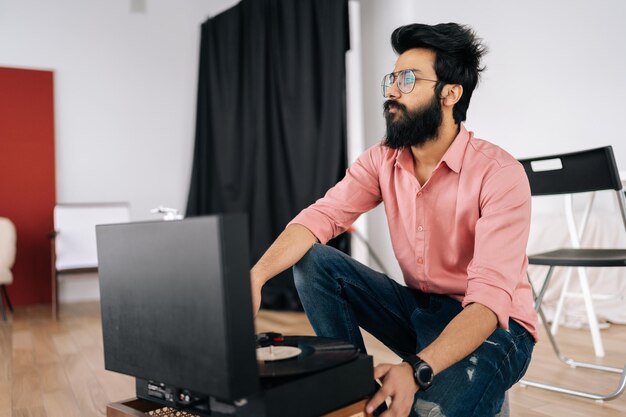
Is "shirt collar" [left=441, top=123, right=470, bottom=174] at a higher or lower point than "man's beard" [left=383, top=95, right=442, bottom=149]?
lower

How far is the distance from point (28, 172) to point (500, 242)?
413cm

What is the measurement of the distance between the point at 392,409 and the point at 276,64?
3.43 metres

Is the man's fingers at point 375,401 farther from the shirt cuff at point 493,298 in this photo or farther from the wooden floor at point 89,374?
the wooden floor at point 89,374

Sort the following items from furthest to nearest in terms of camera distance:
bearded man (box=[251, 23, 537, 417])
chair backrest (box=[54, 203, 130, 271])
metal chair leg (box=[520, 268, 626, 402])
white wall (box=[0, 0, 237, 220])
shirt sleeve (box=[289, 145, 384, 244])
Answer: white wall (box=[0, 0, 237, 220])
chair backrest (box=[54, 203, 130, 271])
metal chair leg (box=[520, 268, 626, 402])
shirt sleeve (box=[289, 145, 384, 244])
bearded man (box=[251, 23, 537, 417])

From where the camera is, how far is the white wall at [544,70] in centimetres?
330

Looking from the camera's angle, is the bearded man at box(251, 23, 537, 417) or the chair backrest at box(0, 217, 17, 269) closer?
the bearded man at box(251, 23, 537, 417)

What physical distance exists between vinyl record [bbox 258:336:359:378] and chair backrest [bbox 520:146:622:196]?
1234mm

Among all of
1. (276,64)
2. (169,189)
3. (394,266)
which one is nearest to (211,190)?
(169,189)

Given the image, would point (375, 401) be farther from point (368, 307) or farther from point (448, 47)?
point (448, 47)

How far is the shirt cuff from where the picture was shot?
109cm

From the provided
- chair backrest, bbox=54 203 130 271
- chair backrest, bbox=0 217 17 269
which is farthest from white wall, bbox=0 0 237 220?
chair backrest, bbox=0 217 17 269

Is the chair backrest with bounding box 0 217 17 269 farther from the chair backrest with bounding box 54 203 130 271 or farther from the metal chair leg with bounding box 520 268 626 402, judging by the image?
the metal chair leg with bounding box 520 268 626 402

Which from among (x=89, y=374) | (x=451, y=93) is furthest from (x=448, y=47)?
(x=89, y=374)

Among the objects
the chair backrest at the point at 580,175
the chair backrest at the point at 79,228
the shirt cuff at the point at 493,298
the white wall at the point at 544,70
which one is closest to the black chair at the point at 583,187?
the chair backrest at the point at 580,175
